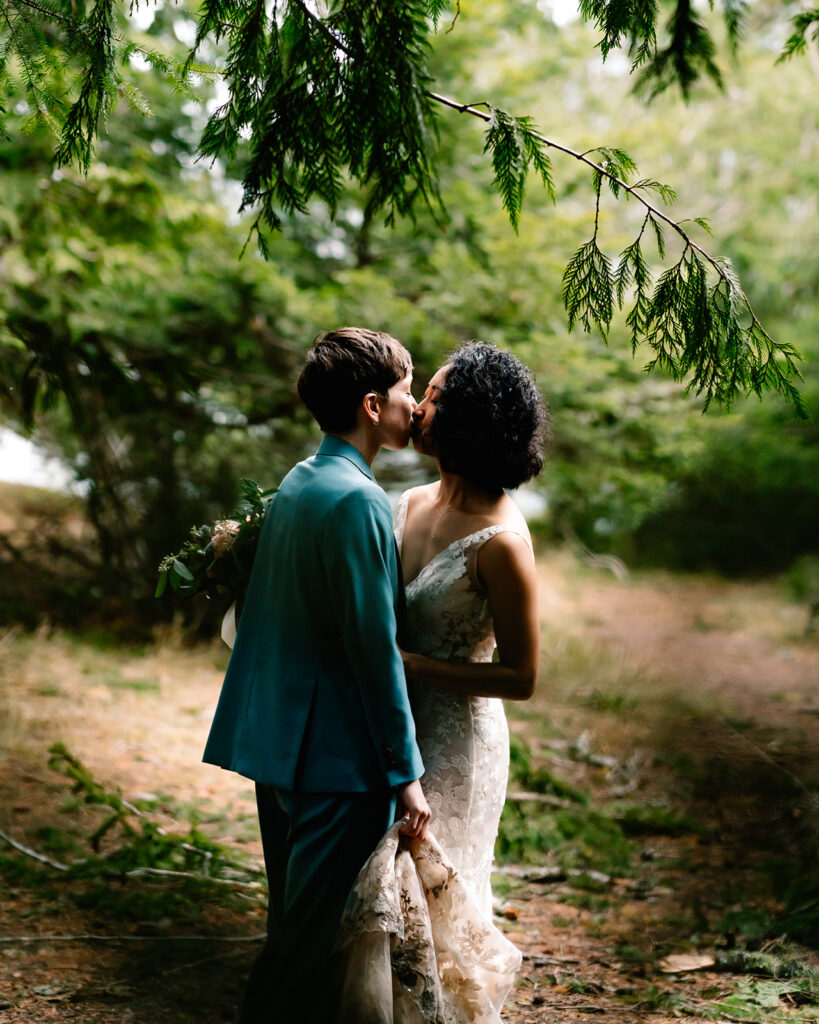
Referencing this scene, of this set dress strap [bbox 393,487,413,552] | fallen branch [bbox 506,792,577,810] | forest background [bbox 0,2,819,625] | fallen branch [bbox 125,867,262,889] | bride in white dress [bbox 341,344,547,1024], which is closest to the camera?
bride in white dress [bbox 341,344,547,1024]

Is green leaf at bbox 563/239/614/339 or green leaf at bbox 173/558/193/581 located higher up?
green leaf at bbox 563/239/614/339

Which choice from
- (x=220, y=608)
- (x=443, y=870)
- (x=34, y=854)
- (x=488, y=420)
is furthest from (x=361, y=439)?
(x=220, y=608)

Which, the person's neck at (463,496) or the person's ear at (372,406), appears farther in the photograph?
the person's neck at (463,496)

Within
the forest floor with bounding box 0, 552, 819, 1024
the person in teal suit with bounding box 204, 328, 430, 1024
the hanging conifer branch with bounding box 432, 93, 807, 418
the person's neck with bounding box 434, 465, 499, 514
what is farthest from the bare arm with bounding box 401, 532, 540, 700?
the forest floor with bounding box 0, 552, 819, 1024

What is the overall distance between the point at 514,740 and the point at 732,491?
976 cm

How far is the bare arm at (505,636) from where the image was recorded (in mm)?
2410

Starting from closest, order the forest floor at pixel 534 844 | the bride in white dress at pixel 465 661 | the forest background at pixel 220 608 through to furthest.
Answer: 1. the bride in white dress at pixel 465 661
2. the forest floor at pixel 534 844
3. the forest background at pixel 220 608

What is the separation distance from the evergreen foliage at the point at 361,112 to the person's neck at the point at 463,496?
0.67 meters

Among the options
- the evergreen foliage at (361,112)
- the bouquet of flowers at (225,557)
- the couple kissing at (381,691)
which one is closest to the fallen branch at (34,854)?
the couple kissing at (381,691)

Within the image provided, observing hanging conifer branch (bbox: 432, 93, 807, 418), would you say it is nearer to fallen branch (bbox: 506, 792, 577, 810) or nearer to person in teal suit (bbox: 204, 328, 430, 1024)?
person in teal suit (bbox: 204, 328, 430, 1024)

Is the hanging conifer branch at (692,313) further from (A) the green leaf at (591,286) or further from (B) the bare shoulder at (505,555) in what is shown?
(B) the bare shoulder at (505,555)

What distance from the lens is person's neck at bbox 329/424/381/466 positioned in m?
2.41

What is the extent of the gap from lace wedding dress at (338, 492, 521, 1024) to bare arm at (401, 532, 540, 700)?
7cm

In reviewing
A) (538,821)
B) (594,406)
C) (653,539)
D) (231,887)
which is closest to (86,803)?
(231,887)
